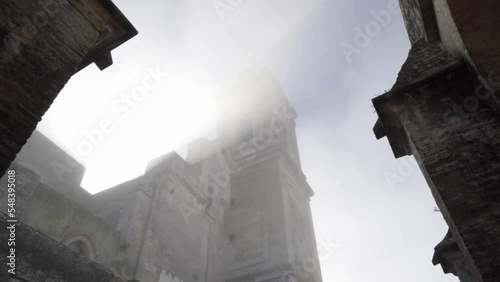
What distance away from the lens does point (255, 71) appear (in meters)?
28.8

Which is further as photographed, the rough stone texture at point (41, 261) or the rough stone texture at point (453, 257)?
the rough stone texture at point (453, 257)

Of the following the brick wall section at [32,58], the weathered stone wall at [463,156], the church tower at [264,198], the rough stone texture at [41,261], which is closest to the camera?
the brick wall section at [32,58]

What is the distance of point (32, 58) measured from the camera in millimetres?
3570

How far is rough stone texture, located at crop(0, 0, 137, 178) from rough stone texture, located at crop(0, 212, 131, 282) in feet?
15.1

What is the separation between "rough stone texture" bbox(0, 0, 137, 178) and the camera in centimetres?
319

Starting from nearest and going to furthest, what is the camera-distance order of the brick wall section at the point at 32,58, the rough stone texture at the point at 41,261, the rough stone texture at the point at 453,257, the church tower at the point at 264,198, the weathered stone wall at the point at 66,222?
the brick wall section at the point at 32,58
the rough stone texture at the point at 41,261
the rough stone texture at the point at 453,257
the weathered stone wall at the point at 66,222
the church tower at the point at 264,198

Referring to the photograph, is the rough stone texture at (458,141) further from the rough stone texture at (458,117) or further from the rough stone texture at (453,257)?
the rough stone texture at (453,257)

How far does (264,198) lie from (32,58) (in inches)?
624

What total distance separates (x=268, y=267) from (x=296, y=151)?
11.6 m

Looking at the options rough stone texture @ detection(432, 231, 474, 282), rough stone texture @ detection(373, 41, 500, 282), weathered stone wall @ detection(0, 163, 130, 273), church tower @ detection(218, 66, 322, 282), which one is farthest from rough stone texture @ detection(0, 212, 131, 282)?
church tower @ detection(218, 66, 322, 282)

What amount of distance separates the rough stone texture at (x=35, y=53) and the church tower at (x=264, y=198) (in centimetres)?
1362

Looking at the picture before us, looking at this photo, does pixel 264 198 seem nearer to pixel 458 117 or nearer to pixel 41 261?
pixel 41 261

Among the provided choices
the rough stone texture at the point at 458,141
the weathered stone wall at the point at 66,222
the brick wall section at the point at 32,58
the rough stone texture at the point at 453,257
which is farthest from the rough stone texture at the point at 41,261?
the rough stone texture at the point at 453,257

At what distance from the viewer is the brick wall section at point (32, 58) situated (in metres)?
3.18
